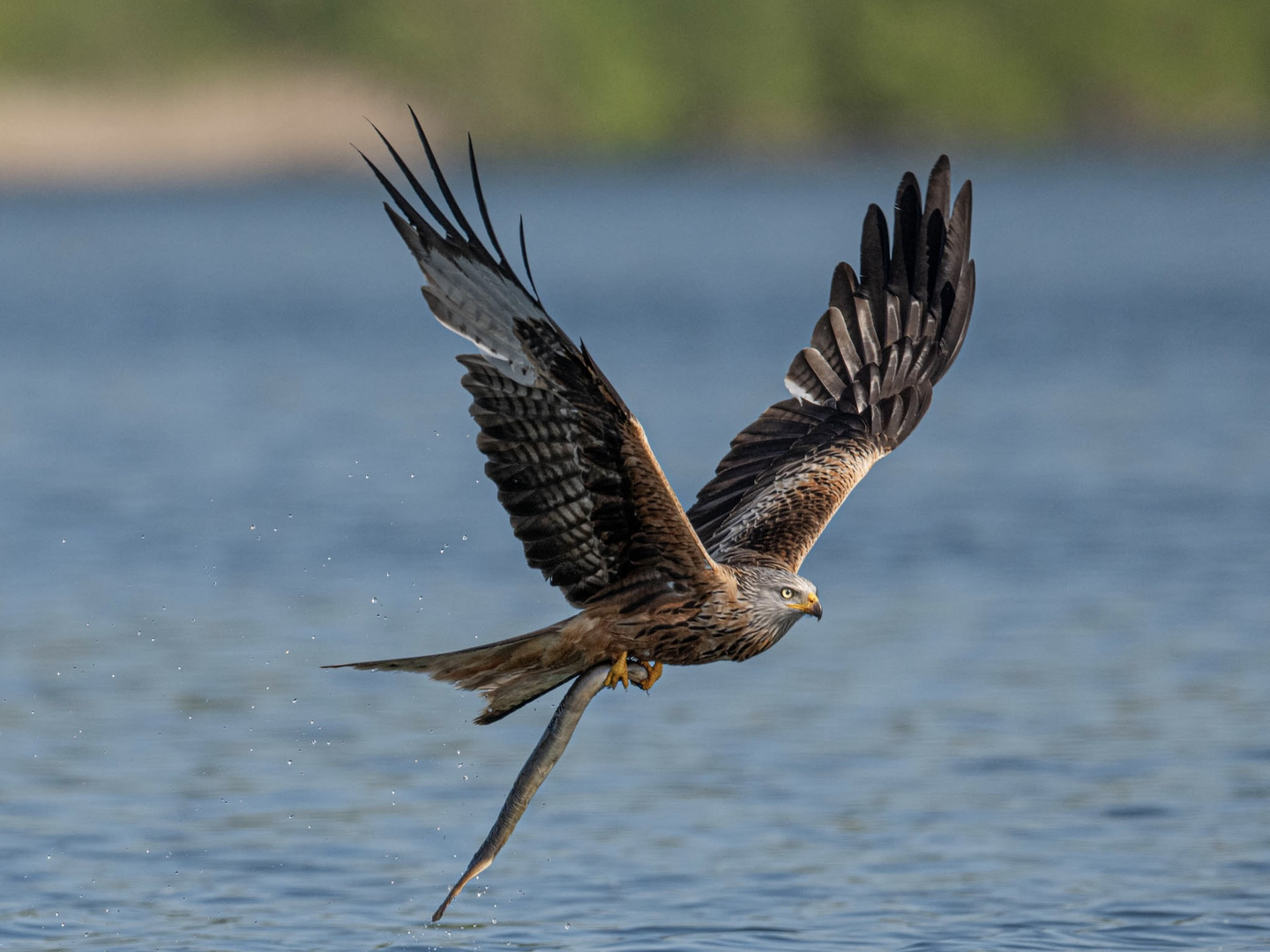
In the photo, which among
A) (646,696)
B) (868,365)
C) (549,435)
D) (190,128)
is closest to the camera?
(549,435)

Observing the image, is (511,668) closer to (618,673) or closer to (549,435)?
(618,673)

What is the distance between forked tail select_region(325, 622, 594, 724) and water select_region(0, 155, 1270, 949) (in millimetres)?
1626

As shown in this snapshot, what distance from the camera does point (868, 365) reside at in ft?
32.5

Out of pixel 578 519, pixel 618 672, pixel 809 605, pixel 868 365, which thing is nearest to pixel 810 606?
pixel 809 605

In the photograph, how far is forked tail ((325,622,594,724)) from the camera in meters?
7.34

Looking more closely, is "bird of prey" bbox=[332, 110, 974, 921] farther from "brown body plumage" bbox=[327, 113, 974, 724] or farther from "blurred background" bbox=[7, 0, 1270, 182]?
"blurred background" bbox=[7, 0, 1270, 182]

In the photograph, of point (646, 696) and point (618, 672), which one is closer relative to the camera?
point (618, 672)

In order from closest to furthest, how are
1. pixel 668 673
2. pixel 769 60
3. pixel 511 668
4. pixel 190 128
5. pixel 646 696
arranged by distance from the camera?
1. pixel 511 668
2. pixel 646 696
3. pixel 668 673
4. pixel 190 128
5. pixel 769 60

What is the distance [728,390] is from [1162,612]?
1433 centimetres

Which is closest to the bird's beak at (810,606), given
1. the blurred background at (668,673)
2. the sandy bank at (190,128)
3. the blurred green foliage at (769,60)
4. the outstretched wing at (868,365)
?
the outstretched wing at (868,365)

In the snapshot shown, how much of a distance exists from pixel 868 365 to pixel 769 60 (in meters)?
93.4

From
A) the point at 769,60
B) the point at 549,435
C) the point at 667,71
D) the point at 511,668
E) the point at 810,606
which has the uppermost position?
the point at 667,71

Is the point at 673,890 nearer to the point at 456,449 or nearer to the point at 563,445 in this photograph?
the point at 563,445

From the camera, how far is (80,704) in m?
12.5
